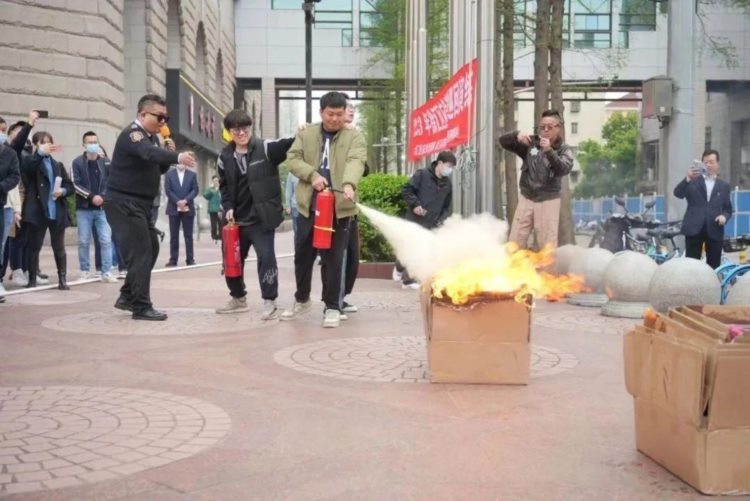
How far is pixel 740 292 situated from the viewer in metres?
7.74

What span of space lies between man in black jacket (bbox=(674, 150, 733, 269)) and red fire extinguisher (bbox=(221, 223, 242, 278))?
19.1 ft

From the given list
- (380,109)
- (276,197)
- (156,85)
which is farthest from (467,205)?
(380,109)

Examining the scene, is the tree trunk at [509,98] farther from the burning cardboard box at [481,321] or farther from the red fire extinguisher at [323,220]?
the burning cardboard box at [481,321]

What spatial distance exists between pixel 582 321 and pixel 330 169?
117 inches

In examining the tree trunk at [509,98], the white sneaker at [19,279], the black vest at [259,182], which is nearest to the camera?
the black vest at [259,182]

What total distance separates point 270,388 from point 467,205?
541cm

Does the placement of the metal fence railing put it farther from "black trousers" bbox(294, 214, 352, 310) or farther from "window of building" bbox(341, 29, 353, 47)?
"window of building" bbox(341, 29, 353, 47)

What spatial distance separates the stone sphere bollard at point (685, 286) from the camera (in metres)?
7.91

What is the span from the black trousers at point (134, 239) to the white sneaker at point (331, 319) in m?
1.77

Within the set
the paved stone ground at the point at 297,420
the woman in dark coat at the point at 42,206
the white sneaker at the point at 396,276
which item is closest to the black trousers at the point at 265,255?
the paved stone ground at the point at 297,420

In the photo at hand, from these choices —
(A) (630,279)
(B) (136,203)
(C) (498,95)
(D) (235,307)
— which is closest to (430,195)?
(A) (630,279)

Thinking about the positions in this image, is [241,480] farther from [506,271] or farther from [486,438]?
[506,271]

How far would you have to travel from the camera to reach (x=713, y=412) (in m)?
3.15

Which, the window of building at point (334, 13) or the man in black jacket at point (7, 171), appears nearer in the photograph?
the man in black jacket at point (7, 171)
